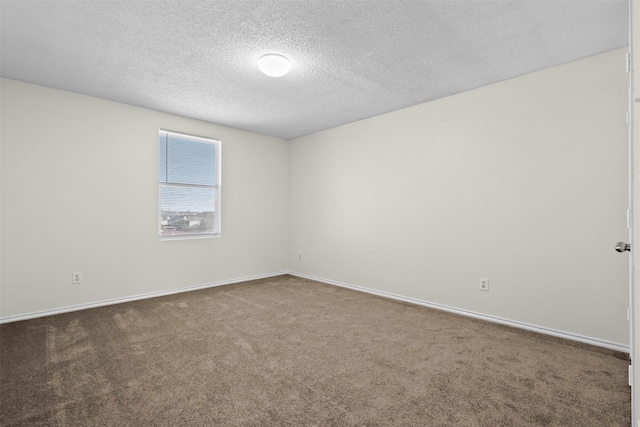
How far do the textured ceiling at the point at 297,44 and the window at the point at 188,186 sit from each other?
2.89 ft

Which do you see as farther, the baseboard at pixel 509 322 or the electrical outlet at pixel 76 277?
the electrical outlet at pixel 76 277

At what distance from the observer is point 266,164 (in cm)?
532

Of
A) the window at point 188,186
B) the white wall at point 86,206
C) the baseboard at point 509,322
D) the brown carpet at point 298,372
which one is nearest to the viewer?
the brown carpet at point 298,372

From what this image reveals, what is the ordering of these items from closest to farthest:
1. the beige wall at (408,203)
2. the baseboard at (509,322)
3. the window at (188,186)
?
the baseboard at (509,322)
the beige wall at (408,203)
the window at (188,186)

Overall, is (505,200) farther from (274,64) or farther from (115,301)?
(115,301)

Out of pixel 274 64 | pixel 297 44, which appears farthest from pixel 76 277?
pixel 297 44

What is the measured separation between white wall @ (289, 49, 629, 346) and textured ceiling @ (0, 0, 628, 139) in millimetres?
334

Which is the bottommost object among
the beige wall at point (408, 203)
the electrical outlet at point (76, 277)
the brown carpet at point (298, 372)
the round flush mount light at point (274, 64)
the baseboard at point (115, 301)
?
the brown carpet at point (298, 372)

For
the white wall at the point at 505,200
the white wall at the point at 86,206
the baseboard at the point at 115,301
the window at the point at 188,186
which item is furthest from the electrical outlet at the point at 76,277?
the white wall at the point at 505,200

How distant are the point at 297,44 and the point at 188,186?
9.23 feet

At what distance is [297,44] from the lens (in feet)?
7.99

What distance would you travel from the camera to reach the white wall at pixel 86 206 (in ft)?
10.2

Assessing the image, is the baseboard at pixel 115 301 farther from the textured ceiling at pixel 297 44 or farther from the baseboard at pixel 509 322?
the textured ceiling at pixel 297 44

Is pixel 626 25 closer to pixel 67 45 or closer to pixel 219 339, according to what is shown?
pixel 219 339
